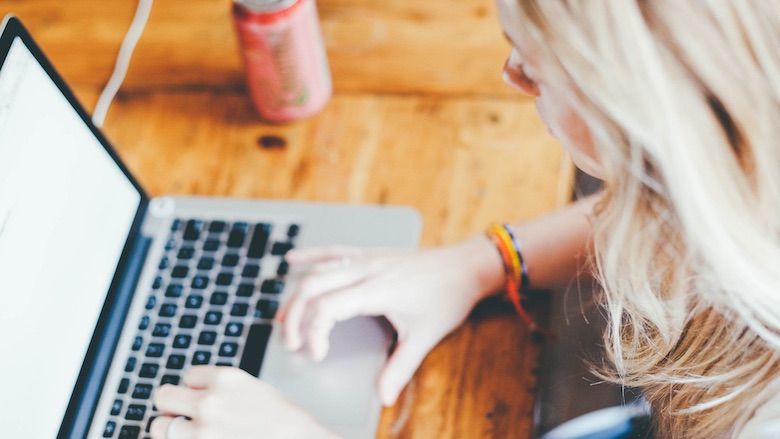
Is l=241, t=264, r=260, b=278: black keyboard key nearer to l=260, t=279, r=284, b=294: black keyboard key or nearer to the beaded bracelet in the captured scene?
l=260, t=279, r=284, b=294: black keyboard key

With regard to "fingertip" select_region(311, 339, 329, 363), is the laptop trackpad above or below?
below

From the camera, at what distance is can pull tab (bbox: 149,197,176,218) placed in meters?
0.82

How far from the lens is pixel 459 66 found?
2.97ft

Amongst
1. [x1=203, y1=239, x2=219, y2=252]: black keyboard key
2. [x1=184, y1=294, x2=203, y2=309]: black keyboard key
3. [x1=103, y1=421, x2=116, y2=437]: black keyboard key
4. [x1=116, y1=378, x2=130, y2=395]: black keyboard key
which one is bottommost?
[x1=103, y1=421, x2=116, y2=437]: black keyboard key

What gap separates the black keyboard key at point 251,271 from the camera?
0.75 meters

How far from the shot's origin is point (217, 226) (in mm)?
784

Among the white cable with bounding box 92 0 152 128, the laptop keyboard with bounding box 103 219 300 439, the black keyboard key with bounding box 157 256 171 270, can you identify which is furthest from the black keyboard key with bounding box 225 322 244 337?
the white cable with bounding box 92 0 152 128

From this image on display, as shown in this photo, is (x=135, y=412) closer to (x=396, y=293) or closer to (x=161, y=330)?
(x=161, y=330)

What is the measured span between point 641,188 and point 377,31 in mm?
562

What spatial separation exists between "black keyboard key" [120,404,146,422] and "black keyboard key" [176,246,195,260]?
158 mm

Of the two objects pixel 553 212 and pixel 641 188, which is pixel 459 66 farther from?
pixel 641 188

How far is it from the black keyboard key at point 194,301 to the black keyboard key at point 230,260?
0.14 feet

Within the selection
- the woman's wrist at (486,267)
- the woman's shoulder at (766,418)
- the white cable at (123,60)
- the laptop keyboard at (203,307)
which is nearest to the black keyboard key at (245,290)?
the laptop keyboard at (203,307)

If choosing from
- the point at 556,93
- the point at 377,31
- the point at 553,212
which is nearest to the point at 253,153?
the point at 377,31
